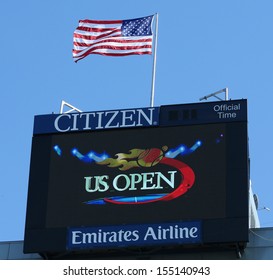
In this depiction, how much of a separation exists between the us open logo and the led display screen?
0.02m

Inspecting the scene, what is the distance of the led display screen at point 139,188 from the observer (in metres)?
24.8

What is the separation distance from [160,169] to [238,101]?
256 centimetres

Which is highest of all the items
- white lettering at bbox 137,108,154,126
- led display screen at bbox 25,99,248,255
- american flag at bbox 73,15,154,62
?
american flag at bbox 73,15,154,62

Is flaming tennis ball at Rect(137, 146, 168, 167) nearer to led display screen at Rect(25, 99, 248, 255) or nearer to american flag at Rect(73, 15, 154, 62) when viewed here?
led display screen at Rect(25, 99, 248, 255)

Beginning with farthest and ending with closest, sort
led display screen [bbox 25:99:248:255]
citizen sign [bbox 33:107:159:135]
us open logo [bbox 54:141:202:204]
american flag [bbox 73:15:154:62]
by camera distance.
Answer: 1. american flag [bbox 73:15:154:62]
2. citizen sign [bbox 33:107:159:135]
3. us open logo [bbox 54:141:202:204]
4. led display screen [bbox 25:99:248:255]

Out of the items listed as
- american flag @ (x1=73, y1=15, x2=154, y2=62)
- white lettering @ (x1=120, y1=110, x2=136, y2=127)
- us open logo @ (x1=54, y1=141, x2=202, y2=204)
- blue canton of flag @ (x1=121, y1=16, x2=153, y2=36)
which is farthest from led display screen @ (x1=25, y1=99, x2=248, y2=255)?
blue canton of flag @ (x1=121, y1=16, x2=153, y2=36)

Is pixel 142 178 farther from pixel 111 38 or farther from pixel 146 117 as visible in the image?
pixel 111 38

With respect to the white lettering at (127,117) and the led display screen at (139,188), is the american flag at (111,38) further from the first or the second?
the led display screen at (139,188)


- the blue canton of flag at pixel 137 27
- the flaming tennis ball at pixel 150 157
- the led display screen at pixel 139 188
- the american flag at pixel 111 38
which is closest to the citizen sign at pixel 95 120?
the led display screen at pixel 139 188

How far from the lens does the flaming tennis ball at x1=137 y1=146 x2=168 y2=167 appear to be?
25.9 metres

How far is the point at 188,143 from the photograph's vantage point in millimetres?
25875

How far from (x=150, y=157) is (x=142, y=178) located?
1.94 ft
